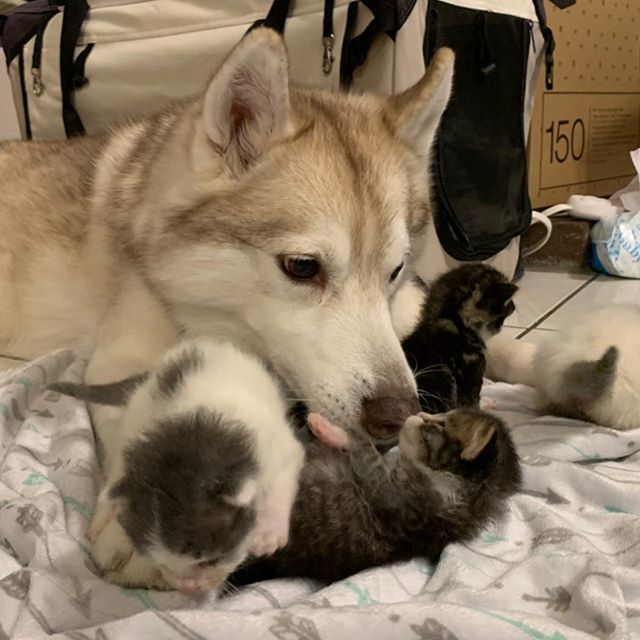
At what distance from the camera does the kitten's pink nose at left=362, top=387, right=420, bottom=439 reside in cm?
121

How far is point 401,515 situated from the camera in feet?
3.60

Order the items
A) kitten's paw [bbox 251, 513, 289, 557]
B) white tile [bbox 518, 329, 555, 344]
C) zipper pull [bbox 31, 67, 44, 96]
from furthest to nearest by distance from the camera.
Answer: zipper pull [bbox 31, 67, 44, 96] < white tile [bbox 518, 329, 555, 344] < kitten's paw [bbox 251, 513, 289, 557]

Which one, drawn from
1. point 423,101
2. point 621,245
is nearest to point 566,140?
point 621,245

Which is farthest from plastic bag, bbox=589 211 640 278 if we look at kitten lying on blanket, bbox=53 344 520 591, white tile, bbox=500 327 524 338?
kitten lying on blanket, bbox=53 344 520 591

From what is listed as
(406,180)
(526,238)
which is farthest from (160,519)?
(526,238)

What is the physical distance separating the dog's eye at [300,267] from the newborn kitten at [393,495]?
0.28 m

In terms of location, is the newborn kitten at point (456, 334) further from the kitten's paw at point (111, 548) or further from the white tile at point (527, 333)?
the kitten's paw at point (111, 548)

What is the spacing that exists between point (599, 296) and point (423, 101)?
1634 millimetres

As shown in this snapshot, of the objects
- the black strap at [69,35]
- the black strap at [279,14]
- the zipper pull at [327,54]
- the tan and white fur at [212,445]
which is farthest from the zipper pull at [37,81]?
the tan and white fur at [212,445]

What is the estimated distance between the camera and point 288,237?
4.28 feet

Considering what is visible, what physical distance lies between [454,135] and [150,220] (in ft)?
4.27

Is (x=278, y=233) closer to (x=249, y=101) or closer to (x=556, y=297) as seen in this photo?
(x=249, y=101)

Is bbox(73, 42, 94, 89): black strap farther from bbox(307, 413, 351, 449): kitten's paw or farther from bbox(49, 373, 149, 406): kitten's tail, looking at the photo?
bbox(307, 413, 351, 449): kitten's paw

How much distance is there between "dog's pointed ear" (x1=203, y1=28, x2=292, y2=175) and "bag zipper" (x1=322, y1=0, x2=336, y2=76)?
715 mm
